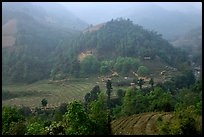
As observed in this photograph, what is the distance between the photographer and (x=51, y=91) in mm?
50875

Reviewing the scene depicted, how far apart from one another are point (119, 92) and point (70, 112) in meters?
23.9

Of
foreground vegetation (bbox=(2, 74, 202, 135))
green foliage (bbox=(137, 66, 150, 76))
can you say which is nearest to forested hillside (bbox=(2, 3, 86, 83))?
green foliage (bbox=(137, 66, 150, 76))

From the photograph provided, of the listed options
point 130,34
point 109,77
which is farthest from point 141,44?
point 109,77

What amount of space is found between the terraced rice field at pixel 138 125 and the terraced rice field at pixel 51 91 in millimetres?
19640

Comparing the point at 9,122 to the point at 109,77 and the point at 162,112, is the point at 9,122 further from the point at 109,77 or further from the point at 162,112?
the point at 109,77

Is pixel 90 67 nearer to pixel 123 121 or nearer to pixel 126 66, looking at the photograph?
pixel 126 66

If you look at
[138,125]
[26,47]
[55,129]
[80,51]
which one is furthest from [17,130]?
[26,47]

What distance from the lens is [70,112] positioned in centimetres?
1847

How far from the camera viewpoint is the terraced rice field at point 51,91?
149 feet

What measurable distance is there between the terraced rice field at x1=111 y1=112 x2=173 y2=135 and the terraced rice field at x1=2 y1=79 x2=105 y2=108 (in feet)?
64.4

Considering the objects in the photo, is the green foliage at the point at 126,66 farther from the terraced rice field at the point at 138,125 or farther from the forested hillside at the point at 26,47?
the terraced rice field at the point at 138,125

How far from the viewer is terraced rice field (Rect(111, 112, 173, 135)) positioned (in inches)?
830

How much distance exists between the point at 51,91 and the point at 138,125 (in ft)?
97.6

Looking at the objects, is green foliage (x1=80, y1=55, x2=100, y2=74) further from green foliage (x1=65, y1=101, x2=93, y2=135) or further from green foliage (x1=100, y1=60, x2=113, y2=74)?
green foliage (x1=65, y1=101, x2=93, y2=135)
